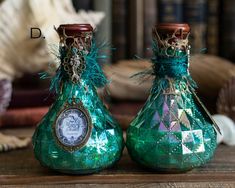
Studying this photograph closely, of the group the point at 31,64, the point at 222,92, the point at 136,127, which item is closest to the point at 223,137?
the point at 222,92

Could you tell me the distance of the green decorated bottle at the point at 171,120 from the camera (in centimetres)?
50

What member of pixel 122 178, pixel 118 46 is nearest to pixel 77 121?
pixel 122 178

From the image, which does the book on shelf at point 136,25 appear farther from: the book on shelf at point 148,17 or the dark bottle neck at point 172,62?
the dark bottle neck at point 172,62

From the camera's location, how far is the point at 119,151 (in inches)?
20.4

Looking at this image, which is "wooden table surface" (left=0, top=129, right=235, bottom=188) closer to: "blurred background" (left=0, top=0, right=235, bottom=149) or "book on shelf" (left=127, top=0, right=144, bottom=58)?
"blurred background" (left=0, top=0, right=235, bottom=149)

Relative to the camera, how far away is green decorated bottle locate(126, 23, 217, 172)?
50 cm

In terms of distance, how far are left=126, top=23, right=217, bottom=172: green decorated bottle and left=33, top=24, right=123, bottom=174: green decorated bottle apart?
33mm

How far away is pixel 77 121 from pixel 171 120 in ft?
0.30

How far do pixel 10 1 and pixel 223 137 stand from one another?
0.40m

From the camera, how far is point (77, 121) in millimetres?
496

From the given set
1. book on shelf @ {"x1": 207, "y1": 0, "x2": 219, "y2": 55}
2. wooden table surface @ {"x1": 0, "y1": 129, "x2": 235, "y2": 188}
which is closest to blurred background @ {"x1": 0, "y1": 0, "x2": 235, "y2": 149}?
book on shelf @ {"x1": 207, "y1": 0, "x2": 219, "y2": 55}

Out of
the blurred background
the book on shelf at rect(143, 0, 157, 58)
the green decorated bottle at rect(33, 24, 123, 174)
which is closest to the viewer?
the green decorated bottle at rect(33, 24, 123, 174)

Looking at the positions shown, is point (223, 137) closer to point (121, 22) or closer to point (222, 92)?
point (222, 92)

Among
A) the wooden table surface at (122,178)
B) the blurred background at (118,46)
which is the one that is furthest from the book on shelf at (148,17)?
Result: the wooden table surface at (122,178)
